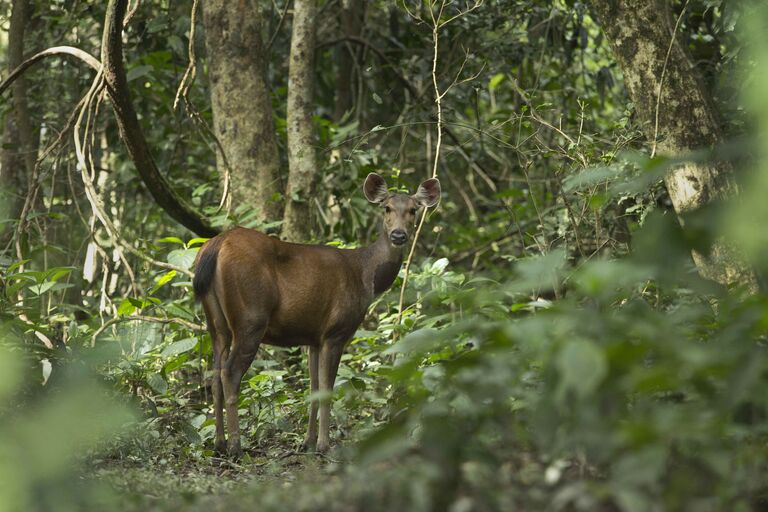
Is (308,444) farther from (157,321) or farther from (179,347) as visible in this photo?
(157,321)

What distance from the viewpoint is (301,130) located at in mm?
8961

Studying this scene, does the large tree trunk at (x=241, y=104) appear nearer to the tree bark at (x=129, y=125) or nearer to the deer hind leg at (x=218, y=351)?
the tree bark at (x=129, y=125)

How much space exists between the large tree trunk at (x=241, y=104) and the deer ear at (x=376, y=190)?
120 cm

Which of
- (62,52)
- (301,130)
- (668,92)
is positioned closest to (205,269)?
(62,52)

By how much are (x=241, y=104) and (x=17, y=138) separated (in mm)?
3837

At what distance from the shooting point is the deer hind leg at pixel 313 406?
6984 millimetres

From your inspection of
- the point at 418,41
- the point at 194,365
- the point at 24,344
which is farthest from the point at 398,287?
the point at 418,41

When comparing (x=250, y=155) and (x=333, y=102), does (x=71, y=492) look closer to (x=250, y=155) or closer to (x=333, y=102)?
(x=250, y=155)

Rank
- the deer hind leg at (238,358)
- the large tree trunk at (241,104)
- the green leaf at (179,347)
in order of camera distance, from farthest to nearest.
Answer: the large tree trunk at (241,104)
the green leaf at (179,347)
the deer hind leg at (238,358)

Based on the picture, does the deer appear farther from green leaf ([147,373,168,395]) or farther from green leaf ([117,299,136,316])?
green leaf ([117,299,136,316])

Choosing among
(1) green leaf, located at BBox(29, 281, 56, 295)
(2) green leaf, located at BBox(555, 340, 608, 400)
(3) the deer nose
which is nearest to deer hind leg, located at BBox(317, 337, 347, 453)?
(3) the deer nose

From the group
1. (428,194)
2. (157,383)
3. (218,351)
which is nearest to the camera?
(157,383)

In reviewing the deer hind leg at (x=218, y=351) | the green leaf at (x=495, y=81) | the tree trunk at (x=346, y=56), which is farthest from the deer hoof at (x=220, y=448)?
the green leaf at (x=495, y=81)

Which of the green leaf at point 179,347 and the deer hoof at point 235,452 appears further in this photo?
the green leaf at point 179,347
